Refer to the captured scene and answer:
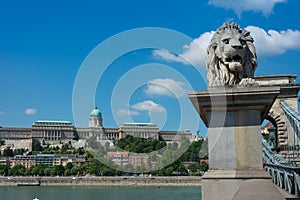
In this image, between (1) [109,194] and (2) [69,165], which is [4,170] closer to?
(2) [69,165]

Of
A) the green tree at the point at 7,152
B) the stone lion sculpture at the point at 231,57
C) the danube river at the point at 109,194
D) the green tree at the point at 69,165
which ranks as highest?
the stone lion sculpture at the point at 231,57

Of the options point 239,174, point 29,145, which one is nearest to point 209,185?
point 239,174

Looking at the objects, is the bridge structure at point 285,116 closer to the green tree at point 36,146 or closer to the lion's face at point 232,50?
the lion's face at point 232,50

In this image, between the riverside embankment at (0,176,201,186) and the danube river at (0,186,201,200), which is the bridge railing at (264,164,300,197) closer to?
the danube river at (0,186,201,200)

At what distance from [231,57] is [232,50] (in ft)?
0.22

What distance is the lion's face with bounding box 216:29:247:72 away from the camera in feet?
11.6

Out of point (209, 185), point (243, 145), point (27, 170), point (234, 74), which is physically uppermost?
point (234, 74)

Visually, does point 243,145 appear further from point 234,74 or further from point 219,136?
point 234,74

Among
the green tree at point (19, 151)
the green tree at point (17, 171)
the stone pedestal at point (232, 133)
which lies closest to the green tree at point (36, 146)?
the green tree at point (19, 151)

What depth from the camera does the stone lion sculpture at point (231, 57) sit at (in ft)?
11.6

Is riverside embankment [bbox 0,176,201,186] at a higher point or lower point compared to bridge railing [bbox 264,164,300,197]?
lower

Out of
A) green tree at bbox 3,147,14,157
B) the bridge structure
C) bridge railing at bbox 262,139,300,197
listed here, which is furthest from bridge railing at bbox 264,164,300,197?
green tree at bbox 3,147,14,157

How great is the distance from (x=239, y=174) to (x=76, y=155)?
3863 inches

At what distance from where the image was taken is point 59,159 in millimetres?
96875
